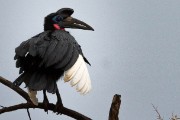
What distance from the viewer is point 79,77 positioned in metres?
4.37

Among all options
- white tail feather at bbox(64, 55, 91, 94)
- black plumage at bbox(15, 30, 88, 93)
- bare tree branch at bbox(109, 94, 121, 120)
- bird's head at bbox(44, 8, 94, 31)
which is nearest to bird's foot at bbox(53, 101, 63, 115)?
black plumage at bbox(15, 30, 88, 93)

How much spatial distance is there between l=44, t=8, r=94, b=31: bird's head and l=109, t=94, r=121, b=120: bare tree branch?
11.6 ft

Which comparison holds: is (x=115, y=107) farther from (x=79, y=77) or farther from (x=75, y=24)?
(x=75, y=24)

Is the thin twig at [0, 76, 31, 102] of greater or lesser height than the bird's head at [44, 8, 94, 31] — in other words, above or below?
below

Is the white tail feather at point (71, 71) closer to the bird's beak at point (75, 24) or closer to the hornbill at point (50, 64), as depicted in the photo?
the hornbill at point (50, 64)

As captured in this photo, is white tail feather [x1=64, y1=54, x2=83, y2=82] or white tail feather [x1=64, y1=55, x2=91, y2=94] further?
white tail feather [x1=64, y1=54, x2=83, y2=82]

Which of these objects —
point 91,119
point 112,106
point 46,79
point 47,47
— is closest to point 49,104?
point 46,79

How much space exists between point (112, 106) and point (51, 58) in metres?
1.75

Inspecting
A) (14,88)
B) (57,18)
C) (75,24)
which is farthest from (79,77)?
(57,18)

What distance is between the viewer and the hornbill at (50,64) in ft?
14.6

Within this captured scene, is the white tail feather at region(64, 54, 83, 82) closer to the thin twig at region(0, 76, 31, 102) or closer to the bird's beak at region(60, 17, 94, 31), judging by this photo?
the thin twig at region(0, 76, 31, 102)

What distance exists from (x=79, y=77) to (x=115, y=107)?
47.9 inches

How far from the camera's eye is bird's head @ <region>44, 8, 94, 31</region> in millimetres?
6805

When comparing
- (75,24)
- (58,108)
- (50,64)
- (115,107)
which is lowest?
(115,107)
